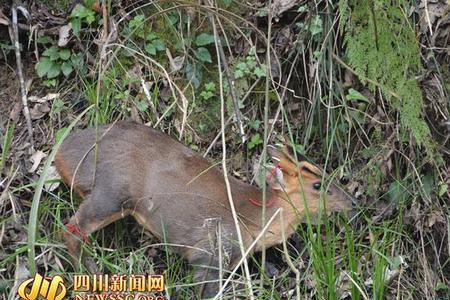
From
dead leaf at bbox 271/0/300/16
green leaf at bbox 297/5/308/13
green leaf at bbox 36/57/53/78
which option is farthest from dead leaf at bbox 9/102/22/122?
green leaf at bbox 297/5/308/13

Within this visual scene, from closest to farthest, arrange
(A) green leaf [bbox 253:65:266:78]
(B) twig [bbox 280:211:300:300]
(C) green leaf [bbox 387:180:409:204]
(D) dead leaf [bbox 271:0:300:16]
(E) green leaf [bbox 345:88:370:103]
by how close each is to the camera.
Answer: (B) twig [bbox 280:211:300:300]
(C) green leaf [bbox 387:180:409:204]
(E) green leaf [bbox 345:88:370:103]
(A) green leaf [bbox 253:65:266:78]
(D) dead leaf [bbox 271:0:300:16]

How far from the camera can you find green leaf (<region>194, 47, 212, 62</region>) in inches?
264

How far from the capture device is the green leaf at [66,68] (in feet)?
22.1

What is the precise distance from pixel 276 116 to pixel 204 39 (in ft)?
2.61

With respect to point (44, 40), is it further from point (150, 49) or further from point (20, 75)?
point (150, 49)

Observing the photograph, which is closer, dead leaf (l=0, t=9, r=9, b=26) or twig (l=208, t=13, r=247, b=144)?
twig (l=208, t=13, r=247, b=144)

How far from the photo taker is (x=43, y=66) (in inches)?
266

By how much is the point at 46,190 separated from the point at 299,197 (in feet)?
4.76

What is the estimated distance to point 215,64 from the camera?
6809 millimetres

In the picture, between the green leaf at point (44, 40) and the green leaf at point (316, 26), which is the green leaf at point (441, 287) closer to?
the green leaf at point (316, 26)

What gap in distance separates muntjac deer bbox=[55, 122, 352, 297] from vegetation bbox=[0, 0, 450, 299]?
0.36 feet

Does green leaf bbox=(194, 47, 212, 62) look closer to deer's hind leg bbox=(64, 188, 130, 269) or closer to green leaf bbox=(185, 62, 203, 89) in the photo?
green leaf bbox=(185, 62, 203, 89)

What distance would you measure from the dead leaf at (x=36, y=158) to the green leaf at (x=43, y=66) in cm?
57

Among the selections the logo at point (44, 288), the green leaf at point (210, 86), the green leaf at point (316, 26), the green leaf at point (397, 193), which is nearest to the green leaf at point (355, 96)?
the green leaf at point (316, 26)
